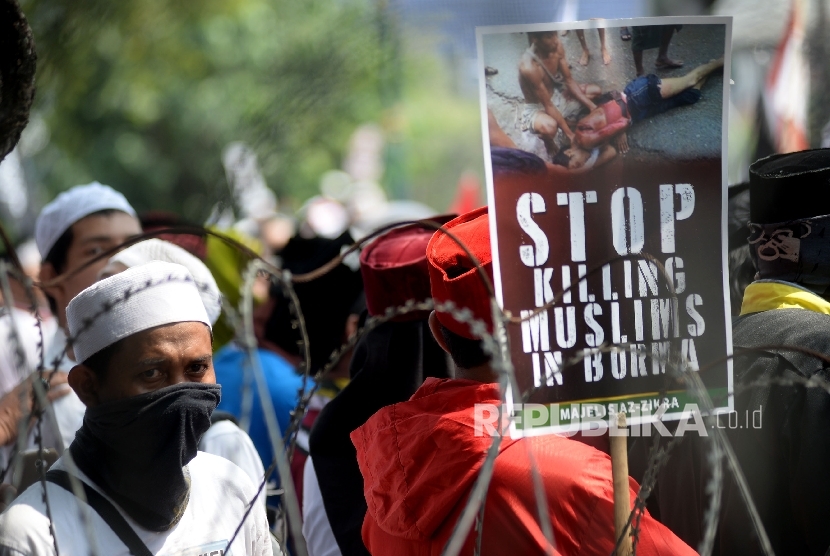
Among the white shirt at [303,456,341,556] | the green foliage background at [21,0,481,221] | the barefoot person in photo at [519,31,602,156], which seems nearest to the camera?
the barefoot person in photo at [519,31,602,156]

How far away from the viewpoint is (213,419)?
288cm

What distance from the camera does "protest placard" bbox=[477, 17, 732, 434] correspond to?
1.80 meters

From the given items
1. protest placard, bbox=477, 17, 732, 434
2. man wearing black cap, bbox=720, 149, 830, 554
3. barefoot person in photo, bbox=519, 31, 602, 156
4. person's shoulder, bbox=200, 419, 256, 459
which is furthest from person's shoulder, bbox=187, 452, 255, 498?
man wearing black cap, bbox=720, 149, 830, 554

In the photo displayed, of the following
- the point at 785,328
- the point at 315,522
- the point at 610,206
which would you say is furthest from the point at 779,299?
the point at 315,522

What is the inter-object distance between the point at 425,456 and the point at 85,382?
30.6 inches

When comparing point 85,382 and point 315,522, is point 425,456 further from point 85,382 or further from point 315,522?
point 315,522

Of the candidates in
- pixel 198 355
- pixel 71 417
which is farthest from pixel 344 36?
pixel 198 355

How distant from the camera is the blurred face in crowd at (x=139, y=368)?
2.05 meters

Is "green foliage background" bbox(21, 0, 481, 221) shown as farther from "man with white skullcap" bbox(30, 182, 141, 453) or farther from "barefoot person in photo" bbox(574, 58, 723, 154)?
"barefoot person in photo" bbox(574, 58, 723, 154)

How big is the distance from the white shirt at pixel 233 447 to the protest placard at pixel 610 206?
1.15 m

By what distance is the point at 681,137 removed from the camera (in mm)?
1926

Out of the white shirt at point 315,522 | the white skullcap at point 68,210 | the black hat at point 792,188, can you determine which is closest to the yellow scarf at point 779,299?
the black hat at point 792,188

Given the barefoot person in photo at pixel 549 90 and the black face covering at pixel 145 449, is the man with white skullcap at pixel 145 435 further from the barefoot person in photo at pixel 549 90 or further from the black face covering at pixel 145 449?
the barefoot person in photo at pixel 549 90

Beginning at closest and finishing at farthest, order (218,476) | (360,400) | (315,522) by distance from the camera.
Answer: (218,476) < (360,400) < (315,522)
